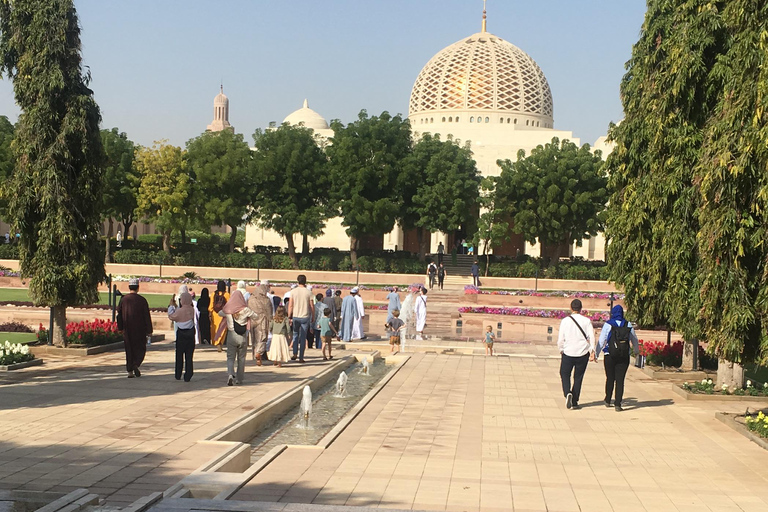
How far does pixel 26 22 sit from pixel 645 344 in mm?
12195

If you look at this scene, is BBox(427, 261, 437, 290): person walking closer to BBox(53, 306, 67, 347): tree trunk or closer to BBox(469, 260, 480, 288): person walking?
BBox(469, 260, 480, 288): person walking

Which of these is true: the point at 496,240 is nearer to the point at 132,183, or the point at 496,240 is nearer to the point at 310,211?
the point at 310,211

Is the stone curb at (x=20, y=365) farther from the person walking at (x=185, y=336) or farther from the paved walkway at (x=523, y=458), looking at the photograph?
the paved walkway at (x=523, y=458)

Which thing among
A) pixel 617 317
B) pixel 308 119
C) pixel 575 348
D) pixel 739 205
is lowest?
pixel 575 348

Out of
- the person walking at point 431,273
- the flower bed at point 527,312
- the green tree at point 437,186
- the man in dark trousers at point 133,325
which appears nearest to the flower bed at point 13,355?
the man in dark trousers at point 133,325

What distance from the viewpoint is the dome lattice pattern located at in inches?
2274

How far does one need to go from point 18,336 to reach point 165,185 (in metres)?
21.5

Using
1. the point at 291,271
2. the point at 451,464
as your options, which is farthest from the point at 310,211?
the point at 451,464

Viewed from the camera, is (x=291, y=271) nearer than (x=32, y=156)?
No

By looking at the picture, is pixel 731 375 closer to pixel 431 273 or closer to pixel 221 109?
pixel 431 273

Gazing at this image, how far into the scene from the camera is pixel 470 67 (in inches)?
2303

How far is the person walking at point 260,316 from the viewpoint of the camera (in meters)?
12.2

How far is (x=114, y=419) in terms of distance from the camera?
8367 mm

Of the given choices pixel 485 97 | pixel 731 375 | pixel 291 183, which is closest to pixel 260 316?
pixel 731 375
